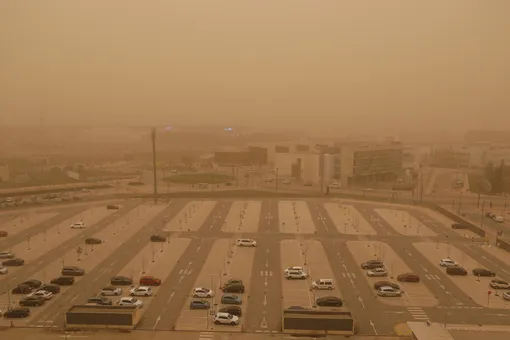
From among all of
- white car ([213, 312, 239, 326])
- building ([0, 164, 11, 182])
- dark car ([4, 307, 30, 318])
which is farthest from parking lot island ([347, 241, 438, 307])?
building ([0, 164, 11, 182])

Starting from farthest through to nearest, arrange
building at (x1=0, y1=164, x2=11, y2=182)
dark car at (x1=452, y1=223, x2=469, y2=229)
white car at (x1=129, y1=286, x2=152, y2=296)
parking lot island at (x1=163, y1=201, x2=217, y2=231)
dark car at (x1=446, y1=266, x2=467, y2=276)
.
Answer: building at (x1=0, y1=164, x2=11, y2=182)
dark car at (x1=452, y1=223, x2=469, y2=229)
parking lot island at (x1=163, y1=201, x2=217, y2=231)
dark car at (x1=446, y1=266, x2=467, y2=276)
white car at (x1=129, y1=286, x2=152, y2=296)

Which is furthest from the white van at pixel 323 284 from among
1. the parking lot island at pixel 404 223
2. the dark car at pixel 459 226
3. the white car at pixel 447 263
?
the dark car at pixel 459 226

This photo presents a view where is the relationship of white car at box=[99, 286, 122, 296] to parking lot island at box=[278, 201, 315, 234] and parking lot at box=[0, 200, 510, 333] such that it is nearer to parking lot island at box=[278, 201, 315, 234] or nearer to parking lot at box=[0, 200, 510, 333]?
parking lot at box=[0, 200, 510, 333]

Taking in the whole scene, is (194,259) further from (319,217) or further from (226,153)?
(226,153)

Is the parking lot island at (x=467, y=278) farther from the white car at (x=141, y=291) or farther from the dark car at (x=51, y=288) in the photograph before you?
the dark car at (x=51, y=288)

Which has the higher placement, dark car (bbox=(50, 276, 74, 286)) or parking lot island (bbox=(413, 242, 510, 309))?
dark car (bbox=(50, 276, 74, 286))

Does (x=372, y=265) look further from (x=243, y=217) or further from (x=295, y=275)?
(x=243, y=217)
